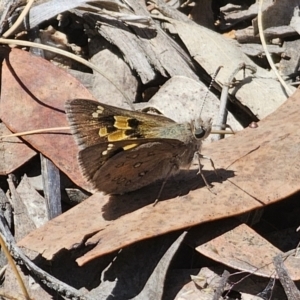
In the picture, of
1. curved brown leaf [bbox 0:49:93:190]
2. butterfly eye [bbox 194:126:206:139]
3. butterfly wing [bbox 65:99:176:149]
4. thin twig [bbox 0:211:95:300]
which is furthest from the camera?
curved brown leaf [bbox 0:49:93:190]

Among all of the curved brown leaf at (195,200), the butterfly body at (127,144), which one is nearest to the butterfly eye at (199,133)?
the butterfly body at (127,144)

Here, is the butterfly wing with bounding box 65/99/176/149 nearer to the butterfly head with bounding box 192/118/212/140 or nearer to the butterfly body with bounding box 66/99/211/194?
the butterfly body with bounding box 66/99/211/194

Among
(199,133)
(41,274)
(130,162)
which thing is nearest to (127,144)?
(130,162)

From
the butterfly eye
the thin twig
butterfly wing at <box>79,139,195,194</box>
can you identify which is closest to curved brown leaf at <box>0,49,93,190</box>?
butterfly wing at <box>79,139,195,194</box>

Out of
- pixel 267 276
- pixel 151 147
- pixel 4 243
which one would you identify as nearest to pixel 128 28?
pixel 151 147

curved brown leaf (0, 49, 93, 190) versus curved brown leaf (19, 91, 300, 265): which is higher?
curved brown leaf (0, 49, 93, 190)

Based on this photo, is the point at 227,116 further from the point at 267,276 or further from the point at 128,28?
the point at 267,276

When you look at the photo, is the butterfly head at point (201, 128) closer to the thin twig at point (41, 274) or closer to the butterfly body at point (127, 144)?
the butterfly body at point (127, 144)

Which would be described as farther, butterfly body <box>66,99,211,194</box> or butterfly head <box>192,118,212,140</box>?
butterfly head <box>192,118,212,140</box>

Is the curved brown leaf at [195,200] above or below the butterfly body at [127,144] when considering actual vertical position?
below
